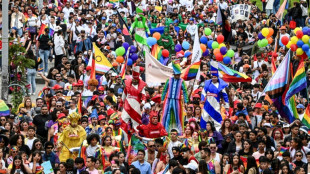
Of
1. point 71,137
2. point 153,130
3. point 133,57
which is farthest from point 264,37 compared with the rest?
point 71,137

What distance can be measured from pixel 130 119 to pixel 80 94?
218 cm

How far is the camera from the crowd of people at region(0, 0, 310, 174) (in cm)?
1944

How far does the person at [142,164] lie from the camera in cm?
1941

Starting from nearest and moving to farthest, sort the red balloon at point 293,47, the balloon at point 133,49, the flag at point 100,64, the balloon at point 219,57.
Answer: the flag at point 100,64, the red balloon at point 293,47, the balloon at point 219,57, the balloon at point 133,49

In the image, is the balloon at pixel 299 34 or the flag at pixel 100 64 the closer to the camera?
the flag at pixel 100 64

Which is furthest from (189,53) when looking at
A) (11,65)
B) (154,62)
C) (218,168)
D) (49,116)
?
(218,168)

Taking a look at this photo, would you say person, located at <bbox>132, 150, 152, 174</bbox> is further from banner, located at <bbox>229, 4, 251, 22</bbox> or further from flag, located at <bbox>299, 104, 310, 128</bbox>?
banner, located at <bbox>229, 4, 251, 22</bbox>

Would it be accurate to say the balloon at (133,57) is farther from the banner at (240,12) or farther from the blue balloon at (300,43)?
the banner at (240,12)

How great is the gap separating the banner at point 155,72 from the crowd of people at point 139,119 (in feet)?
1.16

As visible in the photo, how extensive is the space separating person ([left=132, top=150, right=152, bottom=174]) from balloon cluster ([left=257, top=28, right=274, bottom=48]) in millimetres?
11125

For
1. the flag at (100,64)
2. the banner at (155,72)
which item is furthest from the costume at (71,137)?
the flag at (100,64)

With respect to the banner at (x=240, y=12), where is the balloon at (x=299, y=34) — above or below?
above

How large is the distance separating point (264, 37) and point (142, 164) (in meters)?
11.8

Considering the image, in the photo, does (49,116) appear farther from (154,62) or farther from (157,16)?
(157,16)
